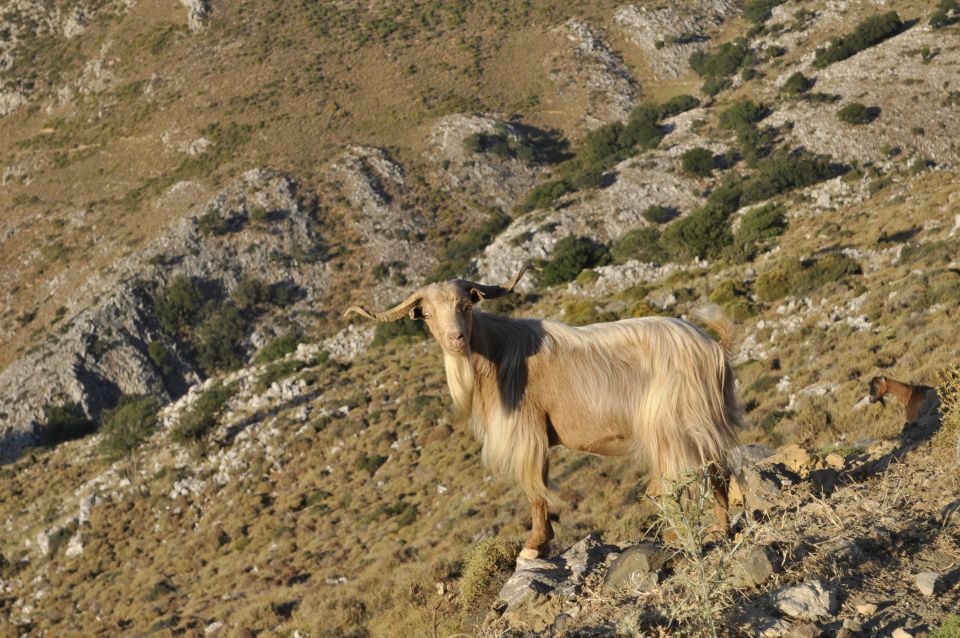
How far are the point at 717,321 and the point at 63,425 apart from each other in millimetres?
54548

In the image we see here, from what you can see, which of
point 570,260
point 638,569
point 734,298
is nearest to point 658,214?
point 570,260

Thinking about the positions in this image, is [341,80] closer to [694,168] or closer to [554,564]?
[694,168]

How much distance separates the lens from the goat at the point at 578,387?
7.74 m

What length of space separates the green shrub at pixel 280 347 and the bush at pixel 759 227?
101 feet

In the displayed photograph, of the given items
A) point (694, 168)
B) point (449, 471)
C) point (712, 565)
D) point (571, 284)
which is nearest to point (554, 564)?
point (712, 565)

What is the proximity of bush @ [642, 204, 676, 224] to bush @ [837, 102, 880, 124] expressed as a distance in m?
16.1

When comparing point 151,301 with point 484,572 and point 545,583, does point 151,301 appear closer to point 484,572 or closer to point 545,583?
point 484,572

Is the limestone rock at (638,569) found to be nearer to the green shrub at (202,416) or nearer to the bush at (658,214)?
the green shrub at (202,416)

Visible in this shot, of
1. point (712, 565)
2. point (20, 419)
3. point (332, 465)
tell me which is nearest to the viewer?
point (712, 565)

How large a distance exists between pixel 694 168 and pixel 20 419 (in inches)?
2075

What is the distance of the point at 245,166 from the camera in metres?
72.8

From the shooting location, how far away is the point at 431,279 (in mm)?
57250

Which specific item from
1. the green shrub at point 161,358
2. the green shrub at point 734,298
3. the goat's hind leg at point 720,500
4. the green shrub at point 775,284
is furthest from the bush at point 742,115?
the goat's hind leg at point 720,500

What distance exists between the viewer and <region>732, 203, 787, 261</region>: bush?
134 feet
